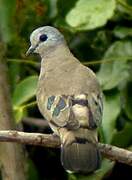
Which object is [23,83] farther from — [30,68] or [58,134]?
[58,134]

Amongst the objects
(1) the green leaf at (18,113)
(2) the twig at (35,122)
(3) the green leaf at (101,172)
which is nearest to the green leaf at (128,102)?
(3) the green leaf at (101,172)

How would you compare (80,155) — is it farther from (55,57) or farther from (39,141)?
(55,57)

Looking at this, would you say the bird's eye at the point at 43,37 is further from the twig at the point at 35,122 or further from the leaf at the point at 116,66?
the twig at the point at 35,122

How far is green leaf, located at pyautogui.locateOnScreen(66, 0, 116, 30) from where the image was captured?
4.29m

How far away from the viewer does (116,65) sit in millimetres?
4570

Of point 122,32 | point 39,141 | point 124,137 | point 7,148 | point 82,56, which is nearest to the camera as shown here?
point 39,141

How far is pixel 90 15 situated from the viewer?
4.33 m

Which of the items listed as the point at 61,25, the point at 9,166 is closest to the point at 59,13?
the point at 61,25

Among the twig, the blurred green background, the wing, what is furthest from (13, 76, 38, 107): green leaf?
the wing

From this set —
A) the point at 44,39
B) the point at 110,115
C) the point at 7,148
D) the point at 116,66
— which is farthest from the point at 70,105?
the point at 116,66

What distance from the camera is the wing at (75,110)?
3533mm

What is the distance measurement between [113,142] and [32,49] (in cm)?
60

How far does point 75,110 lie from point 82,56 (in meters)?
1.45

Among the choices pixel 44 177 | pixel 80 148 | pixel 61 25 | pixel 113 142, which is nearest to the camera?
pixel 80 148
